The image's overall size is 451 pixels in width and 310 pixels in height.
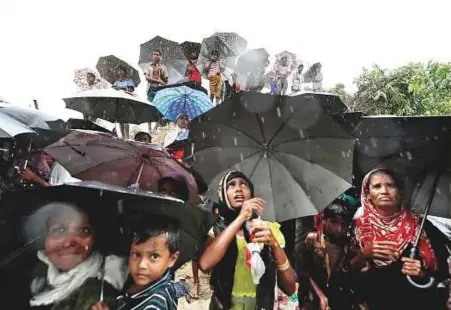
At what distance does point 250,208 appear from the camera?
3.64 m

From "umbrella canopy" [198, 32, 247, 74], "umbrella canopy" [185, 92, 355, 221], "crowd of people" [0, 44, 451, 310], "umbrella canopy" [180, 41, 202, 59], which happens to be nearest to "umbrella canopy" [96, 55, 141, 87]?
"umbrella canopy" [180, 41, 202, 59]

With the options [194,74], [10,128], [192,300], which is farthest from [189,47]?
[10,128]

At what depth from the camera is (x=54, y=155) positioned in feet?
15.1

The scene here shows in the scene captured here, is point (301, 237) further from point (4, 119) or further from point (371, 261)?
point (4, 119)

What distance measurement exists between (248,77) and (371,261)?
29.6 ft

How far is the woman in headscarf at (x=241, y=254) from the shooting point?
3.65 metres

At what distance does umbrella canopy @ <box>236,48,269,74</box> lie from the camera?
12.9 meters

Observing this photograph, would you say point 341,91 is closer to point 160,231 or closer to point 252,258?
point 252,258

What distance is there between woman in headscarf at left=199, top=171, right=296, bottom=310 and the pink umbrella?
0.73 meters

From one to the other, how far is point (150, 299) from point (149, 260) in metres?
0.25

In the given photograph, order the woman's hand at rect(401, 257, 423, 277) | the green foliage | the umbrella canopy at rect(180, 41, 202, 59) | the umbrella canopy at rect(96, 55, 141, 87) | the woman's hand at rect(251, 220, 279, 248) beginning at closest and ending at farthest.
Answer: the woman's hand at rect(251, 220, 279, 248) → the woman's hand at rect(401, 257, 423, 277) → the umbrella canopy at rect(96, 55, 141, 87) → the umbrella canopy at rect(180, 41, 202, 59) → the green foliage

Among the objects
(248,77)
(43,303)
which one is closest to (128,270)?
(43,303)

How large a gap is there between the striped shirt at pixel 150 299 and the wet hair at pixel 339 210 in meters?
1.80

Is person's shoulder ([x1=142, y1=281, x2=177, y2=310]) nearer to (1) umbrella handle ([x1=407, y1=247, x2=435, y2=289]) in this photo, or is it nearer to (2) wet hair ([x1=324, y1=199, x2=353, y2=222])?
(2) wet hair ([x1=324, y1=199, x2=353, y2=222])
